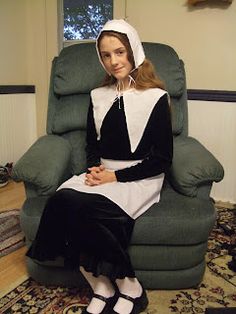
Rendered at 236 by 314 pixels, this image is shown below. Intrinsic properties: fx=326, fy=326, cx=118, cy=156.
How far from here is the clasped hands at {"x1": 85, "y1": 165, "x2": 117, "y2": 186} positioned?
1.33m

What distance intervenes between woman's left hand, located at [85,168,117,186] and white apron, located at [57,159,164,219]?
0.02 meters

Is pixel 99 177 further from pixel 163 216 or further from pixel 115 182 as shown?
pixel 163 216

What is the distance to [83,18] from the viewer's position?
2.88m

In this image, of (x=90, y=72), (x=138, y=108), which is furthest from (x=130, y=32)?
(x=90, y=72)

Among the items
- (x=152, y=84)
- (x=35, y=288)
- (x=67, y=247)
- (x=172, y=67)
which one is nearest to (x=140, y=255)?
(x=67, y=247)

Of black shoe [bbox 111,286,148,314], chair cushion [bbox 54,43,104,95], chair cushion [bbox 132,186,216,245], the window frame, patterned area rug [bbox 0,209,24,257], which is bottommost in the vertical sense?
patterned area rug [bbox 0,209,24,257]

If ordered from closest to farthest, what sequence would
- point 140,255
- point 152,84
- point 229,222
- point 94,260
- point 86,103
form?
point 94,260, point 140,255, point 152,84, point 86,103, point 229,222

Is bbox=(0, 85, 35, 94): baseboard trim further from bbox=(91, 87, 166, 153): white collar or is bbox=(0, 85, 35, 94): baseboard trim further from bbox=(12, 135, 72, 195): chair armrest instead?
bbox=(91, 87, 166, 153): white collar

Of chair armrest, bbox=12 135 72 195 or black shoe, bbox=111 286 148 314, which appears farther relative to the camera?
chair armrest, bbox=12 135 72 195

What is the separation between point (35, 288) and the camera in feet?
4.75

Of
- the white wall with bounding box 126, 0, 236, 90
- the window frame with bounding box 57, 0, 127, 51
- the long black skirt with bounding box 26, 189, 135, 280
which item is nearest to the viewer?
the long black skirt with bounding box 26, 189, 135, 280

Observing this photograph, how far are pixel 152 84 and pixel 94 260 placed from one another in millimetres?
782

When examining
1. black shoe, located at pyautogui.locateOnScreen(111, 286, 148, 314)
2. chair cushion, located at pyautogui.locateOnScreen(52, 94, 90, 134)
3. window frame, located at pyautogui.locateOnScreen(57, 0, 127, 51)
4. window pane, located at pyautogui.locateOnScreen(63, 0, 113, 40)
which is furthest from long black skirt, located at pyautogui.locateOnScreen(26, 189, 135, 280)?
window pane, located at pyautogui.locateOnScreen(63, 0, 113, 40)

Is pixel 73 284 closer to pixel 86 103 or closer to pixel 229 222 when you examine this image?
pixel 86 103
